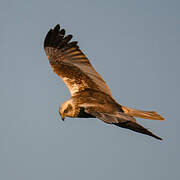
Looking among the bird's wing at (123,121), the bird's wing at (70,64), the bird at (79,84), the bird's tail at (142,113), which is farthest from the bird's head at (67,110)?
the bird's wing at (123,121)

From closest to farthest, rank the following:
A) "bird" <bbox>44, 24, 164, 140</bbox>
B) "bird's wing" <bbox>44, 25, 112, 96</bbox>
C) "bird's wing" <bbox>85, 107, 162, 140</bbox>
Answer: "bird's wing" <bbox>85, 107, 162, 140</bbox> → "bird" <bbox>44, 24, 164, 140</bbox> → "bird's wing" <bbox>44, 25, 112, 96</bbox>

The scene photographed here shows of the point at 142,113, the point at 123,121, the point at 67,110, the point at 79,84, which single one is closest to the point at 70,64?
the point at 79,84

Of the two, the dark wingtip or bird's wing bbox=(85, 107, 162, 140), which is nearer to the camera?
bird's wing bbox=(85, 107, 162, 140)

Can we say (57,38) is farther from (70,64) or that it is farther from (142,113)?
(142,113)

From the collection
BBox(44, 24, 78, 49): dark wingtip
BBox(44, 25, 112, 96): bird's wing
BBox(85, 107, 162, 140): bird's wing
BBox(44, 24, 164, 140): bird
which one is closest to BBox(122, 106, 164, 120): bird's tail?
BBox(44, 24, 164, 140): bird

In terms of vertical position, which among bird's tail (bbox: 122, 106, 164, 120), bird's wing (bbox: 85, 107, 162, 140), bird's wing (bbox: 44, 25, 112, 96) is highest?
bird's wing (bbox: 44, 25, 112, 96)

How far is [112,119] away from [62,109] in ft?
7.12

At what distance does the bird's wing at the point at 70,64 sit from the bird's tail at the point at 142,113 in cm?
59

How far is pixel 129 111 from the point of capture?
8258 millimetres

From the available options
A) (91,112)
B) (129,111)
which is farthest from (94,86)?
(91,112)

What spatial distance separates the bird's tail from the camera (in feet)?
26.7

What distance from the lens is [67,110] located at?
26.8 feet

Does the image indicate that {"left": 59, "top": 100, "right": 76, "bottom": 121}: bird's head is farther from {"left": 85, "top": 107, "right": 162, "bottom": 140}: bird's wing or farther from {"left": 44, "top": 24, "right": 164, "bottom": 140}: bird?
{"left": 85, "top": 107, "right": 162, "bottom": 140}: bird's wing

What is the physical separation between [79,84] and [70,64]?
25.8 inches
